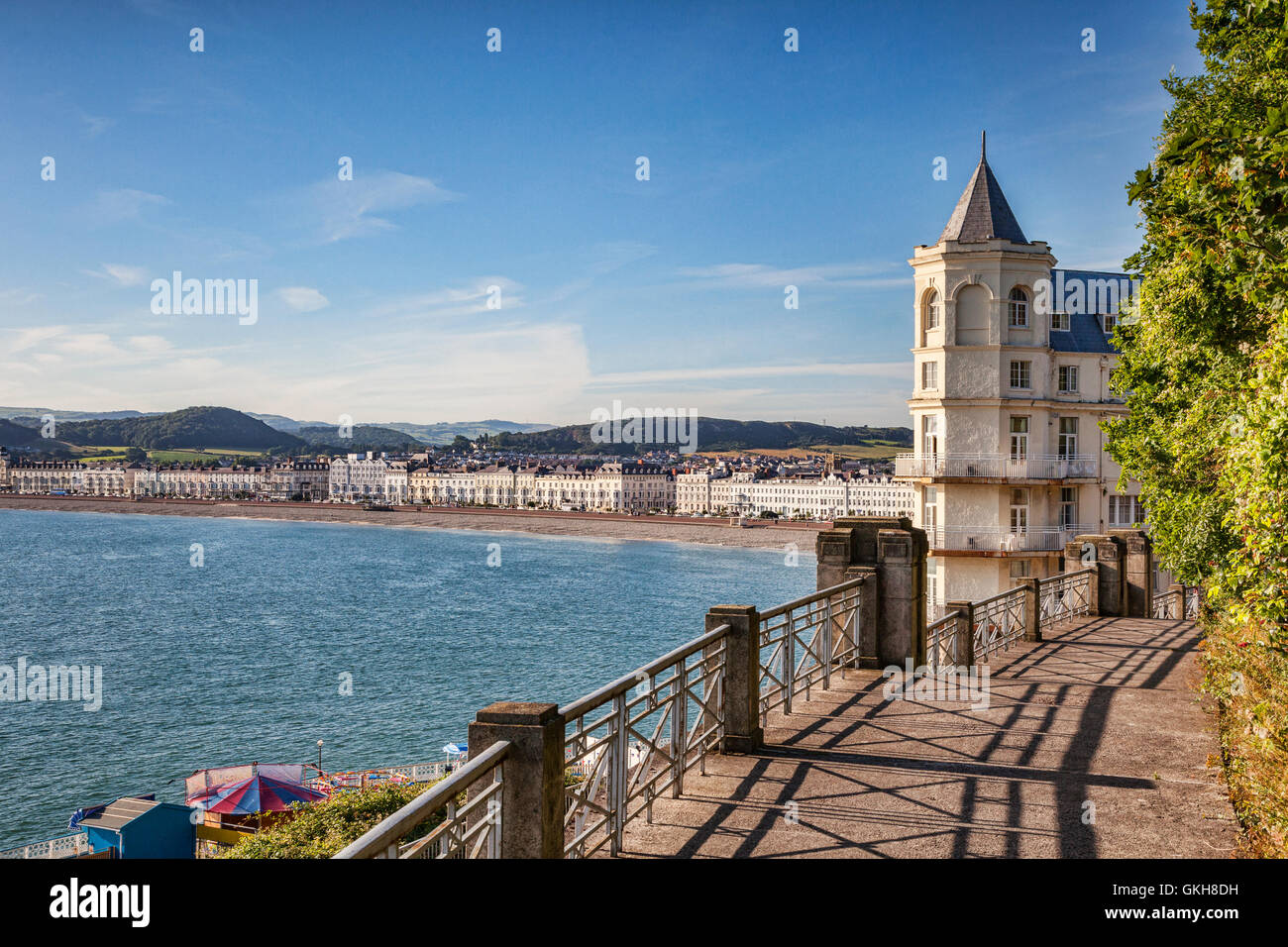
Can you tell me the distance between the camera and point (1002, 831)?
7.45 metres

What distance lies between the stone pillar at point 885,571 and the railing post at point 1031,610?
5.24 metres

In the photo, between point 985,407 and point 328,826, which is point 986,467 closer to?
point 985,407

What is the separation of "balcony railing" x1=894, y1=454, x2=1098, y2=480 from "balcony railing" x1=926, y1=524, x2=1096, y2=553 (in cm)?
192

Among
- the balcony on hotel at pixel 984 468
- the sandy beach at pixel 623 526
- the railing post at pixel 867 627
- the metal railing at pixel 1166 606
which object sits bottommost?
the sandy beach at pixel 623 526

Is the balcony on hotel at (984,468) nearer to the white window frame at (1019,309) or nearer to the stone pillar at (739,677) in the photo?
the white window frame at (1019,309)

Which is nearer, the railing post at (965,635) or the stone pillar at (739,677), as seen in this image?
the stone pillar at (739,677)

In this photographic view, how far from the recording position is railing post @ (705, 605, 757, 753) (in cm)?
948

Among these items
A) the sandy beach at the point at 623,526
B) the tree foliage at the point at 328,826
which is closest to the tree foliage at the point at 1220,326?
the tree foliage at the point at 328,826

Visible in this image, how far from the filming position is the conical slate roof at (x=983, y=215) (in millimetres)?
35500

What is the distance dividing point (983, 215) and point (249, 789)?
29.7 metres

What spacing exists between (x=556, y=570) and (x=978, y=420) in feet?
251

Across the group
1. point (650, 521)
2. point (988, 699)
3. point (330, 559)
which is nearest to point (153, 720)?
point (988, 699)
